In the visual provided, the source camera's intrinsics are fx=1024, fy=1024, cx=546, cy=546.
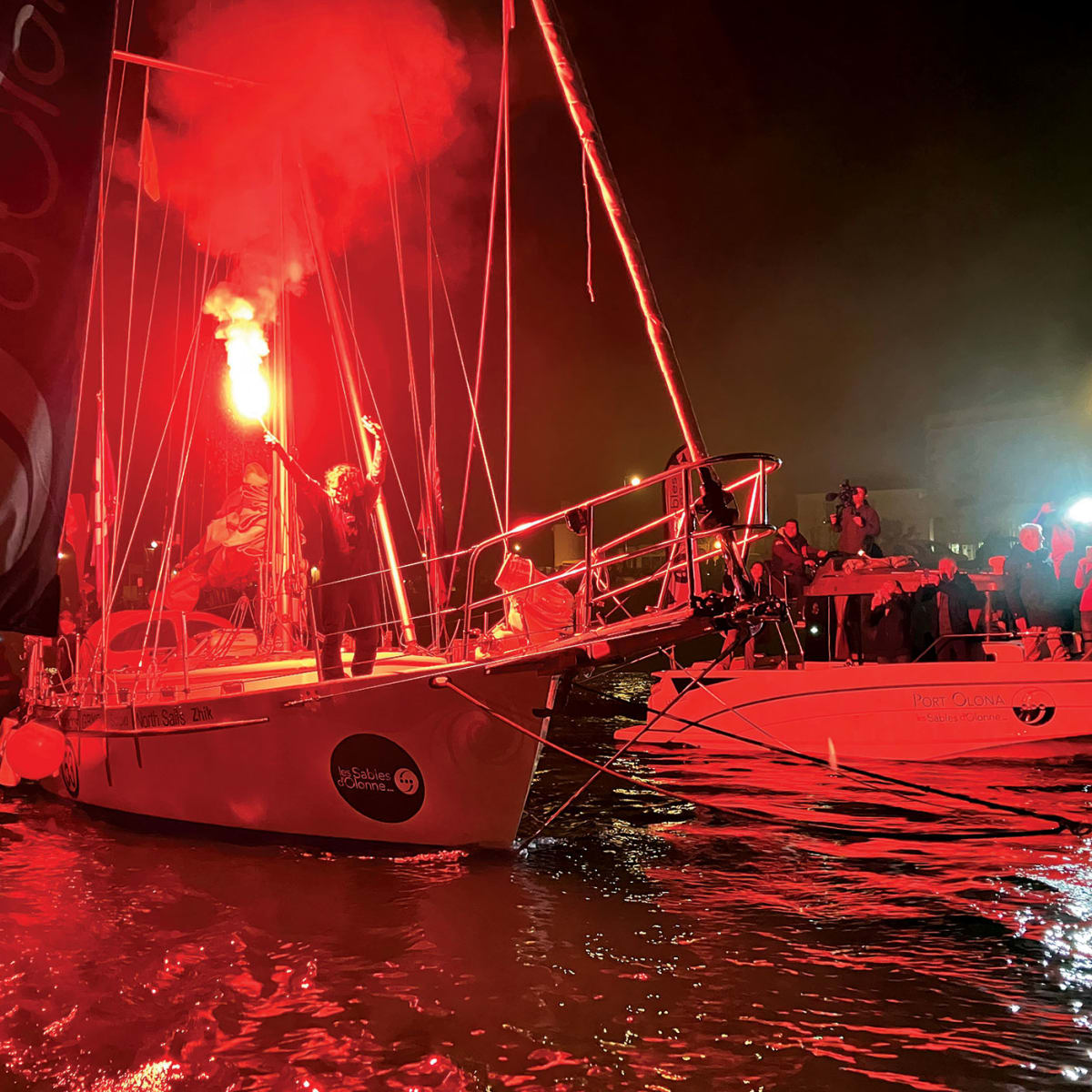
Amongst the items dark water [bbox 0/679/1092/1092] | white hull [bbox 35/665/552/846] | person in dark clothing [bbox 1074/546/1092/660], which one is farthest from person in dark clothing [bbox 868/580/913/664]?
white hull [bbox 35/665/552/846]

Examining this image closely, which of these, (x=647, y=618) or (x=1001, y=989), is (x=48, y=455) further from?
(x=1001, y=989)

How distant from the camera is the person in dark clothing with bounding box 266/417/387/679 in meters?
8.92

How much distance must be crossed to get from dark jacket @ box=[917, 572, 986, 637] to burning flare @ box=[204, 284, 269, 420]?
927cm

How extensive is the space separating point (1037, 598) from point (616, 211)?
29.1ft

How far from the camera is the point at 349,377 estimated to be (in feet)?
38.1

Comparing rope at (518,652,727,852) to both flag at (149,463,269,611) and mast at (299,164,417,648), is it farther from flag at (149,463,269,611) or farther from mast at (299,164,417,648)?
flag at (149,463,269,611)

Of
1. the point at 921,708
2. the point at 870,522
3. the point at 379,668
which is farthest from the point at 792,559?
the point at 379,668

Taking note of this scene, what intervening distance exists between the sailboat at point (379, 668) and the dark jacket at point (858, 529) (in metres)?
5.61

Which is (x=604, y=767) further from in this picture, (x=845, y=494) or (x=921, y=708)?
(x=845, y=494)

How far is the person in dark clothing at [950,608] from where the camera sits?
13.5 metres

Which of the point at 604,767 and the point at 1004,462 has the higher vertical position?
the point at 1004,462

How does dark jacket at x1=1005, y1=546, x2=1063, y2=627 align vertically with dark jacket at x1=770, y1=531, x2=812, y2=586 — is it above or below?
below

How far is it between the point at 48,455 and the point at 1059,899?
7031mm

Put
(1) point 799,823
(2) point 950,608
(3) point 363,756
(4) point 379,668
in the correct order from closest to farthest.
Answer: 1. (3) point 363,756
2. (4) point 379,668
3. (1) point 799,823
4. (2) point 950,608
